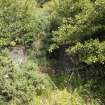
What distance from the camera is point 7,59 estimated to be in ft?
38.5

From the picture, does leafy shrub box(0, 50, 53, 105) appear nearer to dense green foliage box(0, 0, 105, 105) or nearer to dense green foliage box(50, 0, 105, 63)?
dense green foliage box(0, 0, 105, 105)

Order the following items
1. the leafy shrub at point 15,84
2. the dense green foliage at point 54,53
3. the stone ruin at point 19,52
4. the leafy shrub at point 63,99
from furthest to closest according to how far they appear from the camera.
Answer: the stone ruin at point 19,52
the dense green foliage at point 54,53
the leafy shrub at point 15,84
the leafy shrub at point 63,99

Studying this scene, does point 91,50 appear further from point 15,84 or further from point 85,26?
point 15,84

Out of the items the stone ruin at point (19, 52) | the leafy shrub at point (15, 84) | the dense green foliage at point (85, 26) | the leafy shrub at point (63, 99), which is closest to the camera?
the leafy shrub at point (63, 99)

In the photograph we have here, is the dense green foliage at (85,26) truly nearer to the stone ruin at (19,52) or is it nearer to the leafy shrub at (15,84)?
the leafy shrub at (15,84)

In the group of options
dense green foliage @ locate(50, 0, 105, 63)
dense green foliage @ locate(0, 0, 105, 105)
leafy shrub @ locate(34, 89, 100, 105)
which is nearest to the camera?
leafy shrub @ locate(34, 89, 100, 105)

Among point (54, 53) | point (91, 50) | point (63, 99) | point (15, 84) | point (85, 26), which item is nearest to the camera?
point (63, 99)

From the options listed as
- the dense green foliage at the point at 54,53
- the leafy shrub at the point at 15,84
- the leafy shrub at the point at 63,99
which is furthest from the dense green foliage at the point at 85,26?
the leafy shrub at the point at 15,84

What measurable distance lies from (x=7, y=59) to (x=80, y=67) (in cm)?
438

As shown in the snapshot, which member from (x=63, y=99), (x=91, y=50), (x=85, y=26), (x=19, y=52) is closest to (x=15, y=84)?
(x=63, y=99)

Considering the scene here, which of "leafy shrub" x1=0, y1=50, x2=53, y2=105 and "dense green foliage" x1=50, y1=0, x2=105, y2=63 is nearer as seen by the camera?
"leafy shrub" x1=0, y1=50, x2=53, y2=105

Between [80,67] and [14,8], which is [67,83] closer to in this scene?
[80,67]

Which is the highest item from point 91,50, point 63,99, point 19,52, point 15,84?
Answer: point 91,50

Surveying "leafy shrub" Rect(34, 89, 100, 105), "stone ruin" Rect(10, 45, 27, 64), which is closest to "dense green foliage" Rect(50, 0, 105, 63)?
"leafy shrub" Rect(34, 89, 100, 105)
